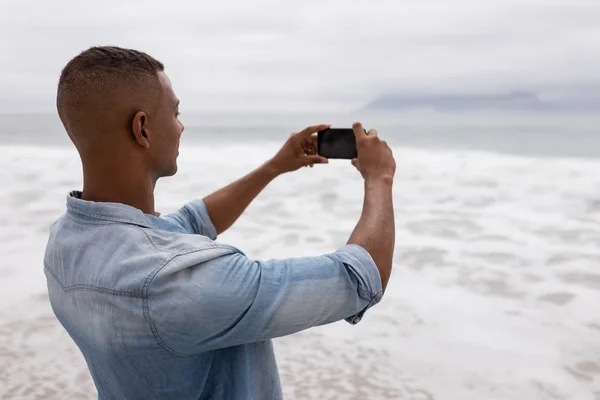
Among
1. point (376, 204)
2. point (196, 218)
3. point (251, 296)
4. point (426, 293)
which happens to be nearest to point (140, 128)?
point (251, 296)

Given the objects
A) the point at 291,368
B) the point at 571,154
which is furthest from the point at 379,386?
the point at 571,154

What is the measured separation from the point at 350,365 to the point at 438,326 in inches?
35.5

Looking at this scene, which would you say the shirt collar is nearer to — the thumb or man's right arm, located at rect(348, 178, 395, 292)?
man's right arm, located at rect(348, 178, 395, 292)

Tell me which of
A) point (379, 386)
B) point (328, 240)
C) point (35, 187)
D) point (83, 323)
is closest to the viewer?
point (83, 323)

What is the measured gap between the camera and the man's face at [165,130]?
1.18 m

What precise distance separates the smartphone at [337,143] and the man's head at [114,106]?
536mm

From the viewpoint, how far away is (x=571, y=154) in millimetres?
13242

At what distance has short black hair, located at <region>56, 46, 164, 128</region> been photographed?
1124 millimetres

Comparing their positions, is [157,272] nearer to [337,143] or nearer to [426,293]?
[337,143]

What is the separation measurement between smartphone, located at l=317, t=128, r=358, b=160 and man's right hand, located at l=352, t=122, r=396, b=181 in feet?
0.50

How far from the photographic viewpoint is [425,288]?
4613 millimetres

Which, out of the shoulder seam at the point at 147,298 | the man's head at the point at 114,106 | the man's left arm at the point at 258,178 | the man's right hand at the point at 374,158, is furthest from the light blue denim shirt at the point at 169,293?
the man's left arm at the point at 258,178

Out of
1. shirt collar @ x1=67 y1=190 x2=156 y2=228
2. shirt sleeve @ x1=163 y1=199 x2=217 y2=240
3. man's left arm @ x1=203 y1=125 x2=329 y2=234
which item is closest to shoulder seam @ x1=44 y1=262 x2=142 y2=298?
shirt collar @ x1=67 y1=190 x2=156 y2=228

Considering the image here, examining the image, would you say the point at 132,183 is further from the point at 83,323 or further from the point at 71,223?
the point at 83,323
